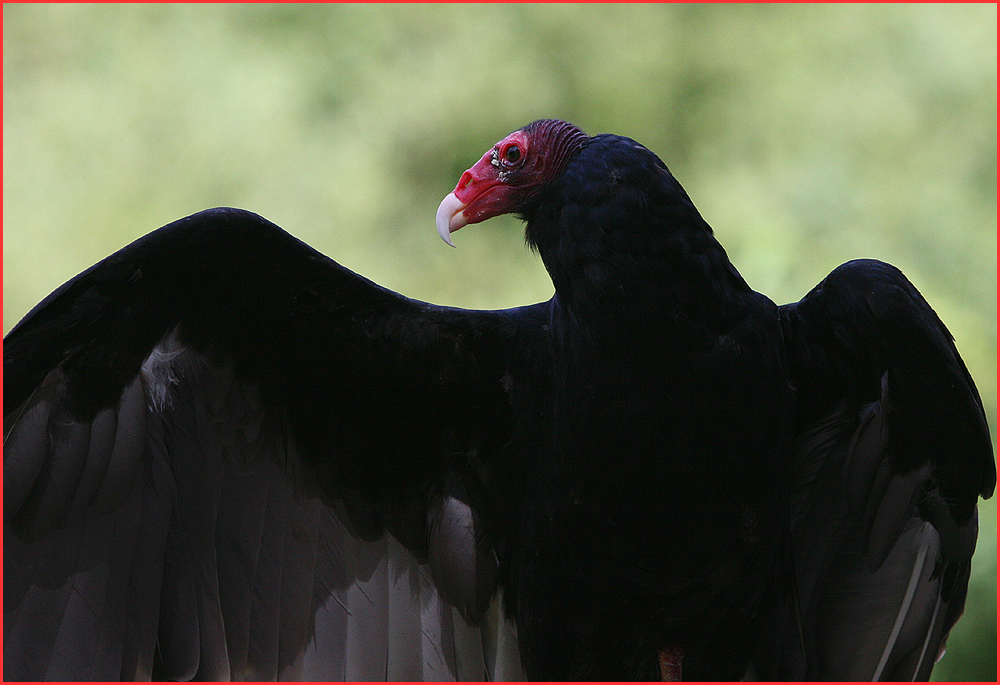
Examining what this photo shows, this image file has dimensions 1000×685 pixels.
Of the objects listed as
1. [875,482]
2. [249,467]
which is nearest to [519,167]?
[249,467]

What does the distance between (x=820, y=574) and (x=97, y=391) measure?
1.80m

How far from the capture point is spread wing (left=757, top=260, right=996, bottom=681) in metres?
2.43

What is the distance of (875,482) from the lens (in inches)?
104

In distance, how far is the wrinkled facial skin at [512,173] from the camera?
7.97 ft

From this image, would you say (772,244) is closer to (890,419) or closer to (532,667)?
(890,419)

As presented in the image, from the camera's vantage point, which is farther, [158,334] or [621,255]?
[158,334]

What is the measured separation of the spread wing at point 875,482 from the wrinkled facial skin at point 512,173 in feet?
2.19

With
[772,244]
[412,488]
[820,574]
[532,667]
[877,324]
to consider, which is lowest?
[532,667]

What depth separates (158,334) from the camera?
2.50 m

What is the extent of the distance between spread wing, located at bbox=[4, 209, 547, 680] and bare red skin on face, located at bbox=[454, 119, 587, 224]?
303 mm

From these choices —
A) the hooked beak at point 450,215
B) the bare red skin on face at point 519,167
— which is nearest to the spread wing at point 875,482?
the bare red skin on face at point 519,167

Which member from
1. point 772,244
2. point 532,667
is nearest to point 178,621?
point 532,667

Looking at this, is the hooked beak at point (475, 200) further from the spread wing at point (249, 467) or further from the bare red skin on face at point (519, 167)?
the spread wing at point (249, 467)

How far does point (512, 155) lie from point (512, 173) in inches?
1.7
